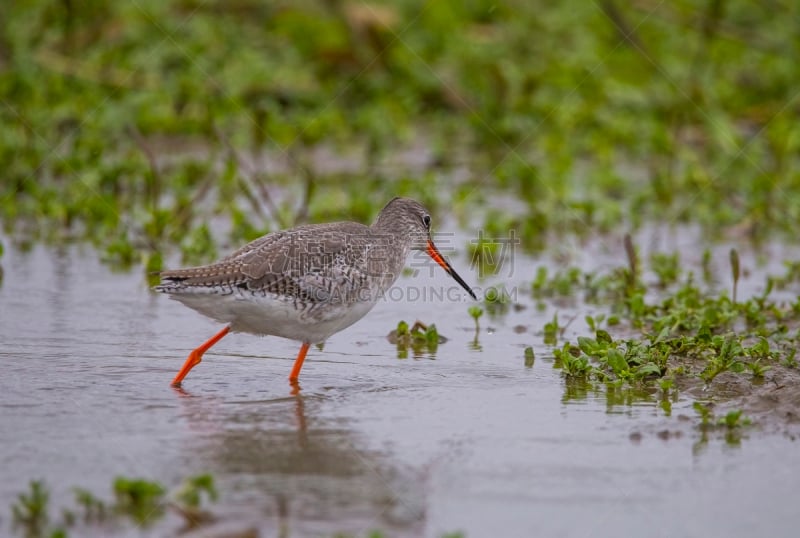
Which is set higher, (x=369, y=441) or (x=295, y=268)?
(x=295, y=268)

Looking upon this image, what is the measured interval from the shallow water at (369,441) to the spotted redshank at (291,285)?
348mm

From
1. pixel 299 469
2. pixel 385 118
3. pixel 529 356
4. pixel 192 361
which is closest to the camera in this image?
pixel 299 469

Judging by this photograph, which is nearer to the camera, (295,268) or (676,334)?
(295,268)

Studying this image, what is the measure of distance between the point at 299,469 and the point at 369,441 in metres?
0.59

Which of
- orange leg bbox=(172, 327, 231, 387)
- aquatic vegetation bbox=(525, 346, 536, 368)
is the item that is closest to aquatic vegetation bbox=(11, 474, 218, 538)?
orange leg bbox=(172, 327, 231, 387)

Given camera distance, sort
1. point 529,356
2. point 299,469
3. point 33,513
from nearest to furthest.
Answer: point 33,513 → point 299,469 → point 529,356

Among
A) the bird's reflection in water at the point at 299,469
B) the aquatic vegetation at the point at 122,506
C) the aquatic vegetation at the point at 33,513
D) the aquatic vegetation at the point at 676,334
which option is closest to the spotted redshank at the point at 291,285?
the bird's reflection in water at the point at 299,469

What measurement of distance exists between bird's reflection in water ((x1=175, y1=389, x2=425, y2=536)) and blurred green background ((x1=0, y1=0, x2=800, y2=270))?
11.6 feet

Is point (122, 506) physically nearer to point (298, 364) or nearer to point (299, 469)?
point (299, 469)

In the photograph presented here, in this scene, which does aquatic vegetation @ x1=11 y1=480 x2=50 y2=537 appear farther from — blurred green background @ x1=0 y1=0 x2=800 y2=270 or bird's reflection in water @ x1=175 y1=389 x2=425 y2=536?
blurred green background @ x1=0 y1=0 x2=800 y2=270

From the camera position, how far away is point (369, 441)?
19.9 ft

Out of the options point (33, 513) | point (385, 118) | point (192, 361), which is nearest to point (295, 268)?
point (192, 361)

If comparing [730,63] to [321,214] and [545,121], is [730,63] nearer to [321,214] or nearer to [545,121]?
[545,121]

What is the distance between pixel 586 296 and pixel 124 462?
5.09m
